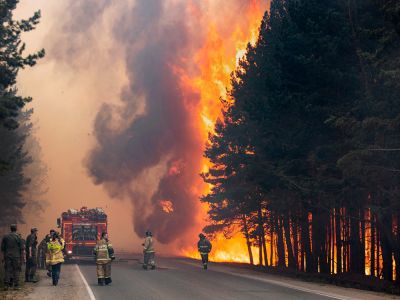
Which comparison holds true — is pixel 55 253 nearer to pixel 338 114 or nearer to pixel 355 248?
pixel 338 114

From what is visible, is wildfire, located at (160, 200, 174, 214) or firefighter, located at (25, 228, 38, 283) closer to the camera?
firefighter, located at (25, 228, 38, 283)

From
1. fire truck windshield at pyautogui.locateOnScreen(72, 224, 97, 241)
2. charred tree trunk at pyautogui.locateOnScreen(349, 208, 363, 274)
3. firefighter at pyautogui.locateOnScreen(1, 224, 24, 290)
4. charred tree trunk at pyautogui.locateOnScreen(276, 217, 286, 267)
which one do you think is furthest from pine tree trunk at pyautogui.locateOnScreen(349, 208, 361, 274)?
firefighter at pyautogui.locateOnScreen(1, 224, 24, 290)

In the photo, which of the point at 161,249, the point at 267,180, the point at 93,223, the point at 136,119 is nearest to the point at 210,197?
the point at 93,223

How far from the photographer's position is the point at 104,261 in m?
21.8

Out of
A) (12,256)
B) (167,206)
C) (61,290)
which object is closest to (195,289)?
(61,290)

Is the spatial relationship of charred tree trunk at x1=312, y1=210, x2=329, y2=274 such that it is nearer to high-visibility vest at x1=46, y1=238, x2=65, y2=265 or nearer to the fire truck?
the fire truck

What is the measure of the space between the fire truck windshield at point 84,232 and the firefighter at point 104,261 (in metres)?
15.0

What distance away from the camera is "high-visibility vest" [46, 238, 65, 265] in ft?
69.7

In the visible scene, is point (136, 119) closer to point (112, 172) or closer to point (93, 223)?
point (112, 172)

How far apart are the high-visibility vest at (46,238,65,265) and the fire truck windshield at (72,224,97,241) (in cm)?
1550

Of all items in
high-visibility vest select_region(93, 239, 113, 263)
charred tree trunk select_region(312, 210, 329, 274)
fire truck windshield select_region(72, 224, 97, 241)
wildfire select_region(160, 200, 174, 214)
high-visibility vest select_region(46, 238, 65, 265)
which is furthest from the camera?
wildfire select_region(160, 200, 174, 214)

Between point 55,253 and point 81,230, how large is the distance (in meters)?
16.0

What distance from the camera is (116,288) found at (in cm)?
2005

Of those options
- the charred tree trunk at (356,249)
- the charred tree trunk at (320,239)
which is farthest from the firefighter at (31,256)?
the charred tree trunk at (320,239)
